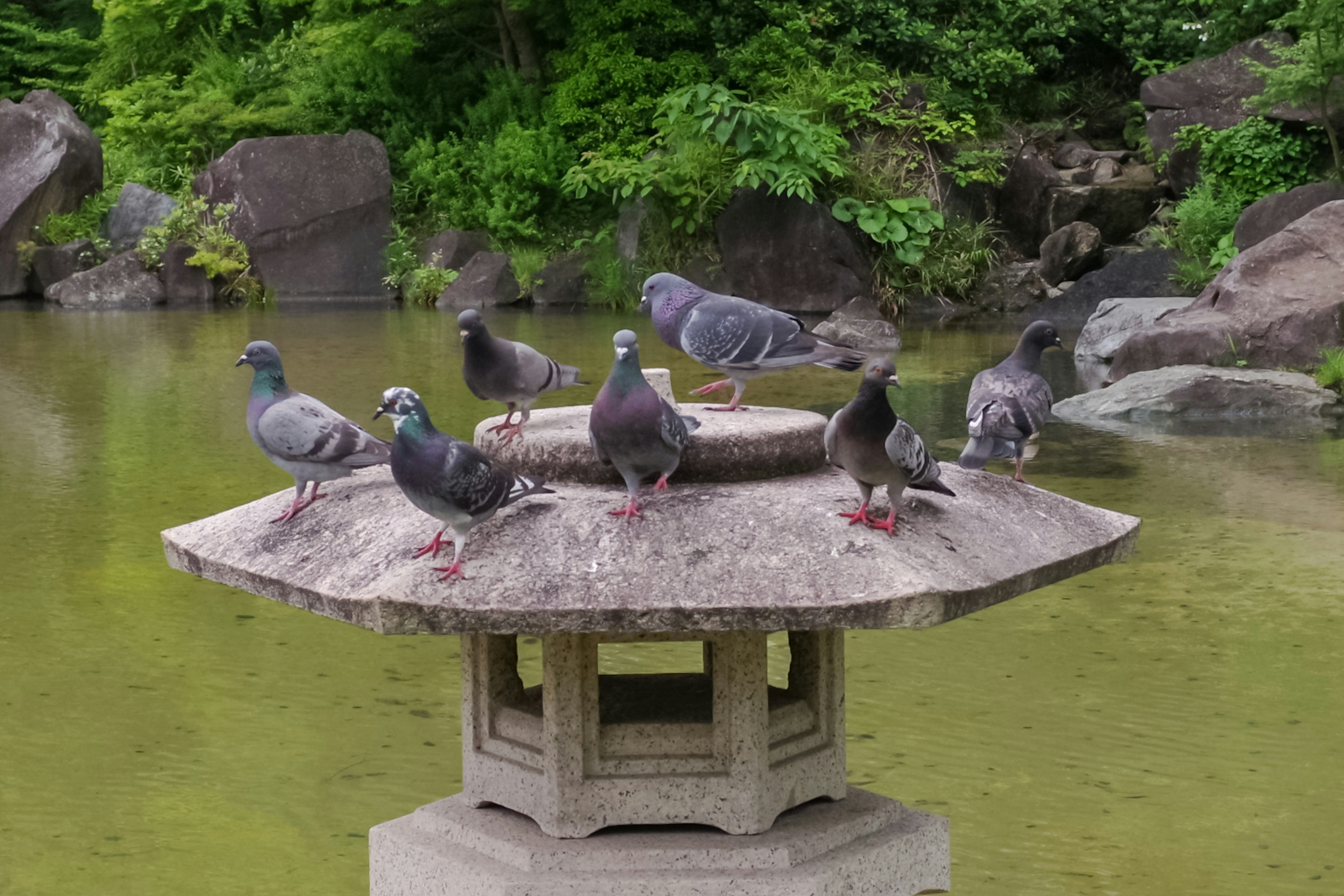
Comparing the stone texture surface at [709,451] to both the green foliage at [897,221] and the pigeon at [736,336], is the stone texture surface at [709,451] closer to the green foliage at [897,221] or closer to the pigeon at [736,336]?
the pigeon at [736,336]

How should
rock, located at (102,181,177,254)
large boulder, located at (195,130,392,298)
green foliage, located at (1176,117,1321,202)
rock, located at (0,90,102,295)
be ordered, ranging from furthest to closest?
rock, located at (102,181,177,254) < rock, located at (0,90,102,295) < large boulder, located at (195,130,392,298) < green foliage, located at (1176,117,1321,202)

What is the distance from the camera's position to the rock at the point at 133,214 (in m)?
17.6

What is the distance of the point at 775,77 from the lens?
16.5 meters

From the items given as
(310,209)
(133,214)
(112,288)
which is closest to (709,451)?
(310,209)

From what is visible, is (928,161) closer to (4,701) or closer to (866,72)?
(866,72)

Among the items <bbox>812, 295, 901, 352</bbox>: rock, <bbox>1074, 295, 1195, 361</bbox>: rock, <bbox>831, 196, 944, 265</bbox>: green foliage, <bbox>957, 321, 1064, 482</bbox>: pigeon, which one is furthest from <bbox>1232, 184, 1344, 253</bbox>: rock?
<bbox>957, 321, 1064, 482</bbox>: pigeon

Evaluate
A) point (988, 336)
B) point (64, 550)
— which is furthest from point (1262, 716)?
point (988, 336)

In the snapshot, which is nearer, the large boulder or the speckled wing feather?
the speckled wing feather

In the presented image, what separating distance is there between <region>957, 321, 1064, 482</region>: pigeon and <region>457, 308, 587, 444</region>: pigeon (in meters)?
1.00

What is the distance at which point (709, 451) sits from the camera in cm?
299

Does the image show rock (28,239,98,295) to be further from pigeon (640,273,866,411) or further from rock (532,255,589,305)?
pigeon (640,273,866,411)

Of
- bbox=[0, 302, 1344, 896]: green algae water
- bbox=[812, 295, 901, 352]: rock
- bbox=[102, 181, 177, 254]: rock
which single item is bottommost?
bbox=[0, 302, 1344, 896]: green algae water

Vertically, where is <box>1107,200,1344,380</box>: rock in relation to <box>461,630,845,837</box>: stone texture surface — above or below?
above

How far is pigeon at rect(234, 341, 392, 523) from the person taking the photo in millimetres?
3102
